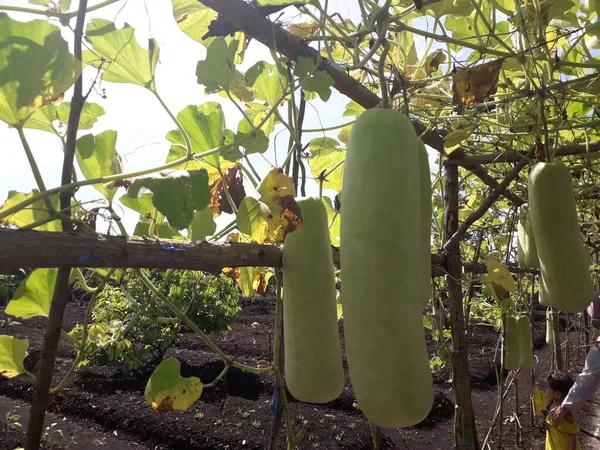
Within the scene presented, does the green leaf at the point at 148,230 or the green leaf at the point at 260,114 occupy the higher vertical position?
the green leaf at the point at 260,114

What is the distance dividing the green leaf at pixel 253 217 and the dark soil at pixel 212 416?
5.89ft

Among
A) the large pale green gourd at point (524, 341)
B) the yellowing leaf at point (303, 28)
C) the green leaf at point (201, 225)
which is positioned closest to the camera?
the green leaf at point (201, 225)

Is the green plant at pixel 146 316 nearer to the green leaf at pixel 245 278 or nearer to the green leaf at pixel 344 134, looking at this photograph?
the green leaf at pixel 344 134

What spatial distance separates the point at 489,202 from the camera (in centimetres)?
136

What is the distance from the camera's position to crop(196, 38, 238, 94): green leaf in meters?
0.79

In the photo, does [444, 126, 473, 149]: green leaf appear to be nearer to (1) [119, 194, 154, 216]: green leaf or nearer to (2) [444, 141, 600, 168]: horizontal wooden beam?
(2) [444, 141, 600, 168]: horizontal wooden beam

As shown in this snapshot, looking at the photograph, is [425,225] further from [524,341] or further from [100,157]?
[524,341]

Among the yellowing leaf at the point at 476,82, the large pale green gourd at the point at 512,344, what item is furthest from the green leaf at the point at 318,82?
Answer: the large pale green gourd at the point at 512,344

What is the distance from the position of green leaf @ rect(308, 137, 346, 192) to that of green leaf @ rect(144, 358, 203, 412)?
2.32ft

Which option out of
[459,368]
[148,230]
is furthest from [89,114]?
[459,368]

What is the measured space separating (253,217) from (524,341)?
257 cm

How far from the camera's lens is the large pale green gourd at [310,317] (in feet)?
2.64

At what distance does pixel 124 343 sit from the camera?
4348mm

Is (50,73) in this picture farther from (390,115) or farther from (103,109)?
(390,115)
